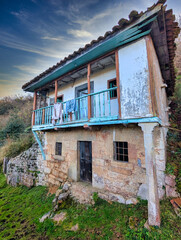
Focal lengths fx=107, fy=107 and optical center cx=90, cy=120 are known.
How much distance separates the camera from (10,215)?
4.83 metres

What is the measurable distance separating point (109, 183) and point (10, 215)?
4780mm

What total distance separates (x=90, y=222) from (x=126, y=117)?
3483mm

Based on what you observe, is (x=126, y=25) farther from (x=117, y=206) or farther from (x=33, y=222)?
(x=33, y=222)

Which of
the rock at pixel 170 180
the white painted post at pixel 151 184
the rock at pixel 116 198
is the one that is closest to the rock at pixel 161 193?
the rock at pixel 170 180

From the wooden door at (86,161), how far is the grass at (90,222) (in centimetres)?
111

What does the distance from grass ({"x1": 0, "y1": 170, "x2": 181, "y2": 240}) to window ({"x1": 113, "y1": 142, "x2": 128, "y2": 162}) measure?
1.42 metres

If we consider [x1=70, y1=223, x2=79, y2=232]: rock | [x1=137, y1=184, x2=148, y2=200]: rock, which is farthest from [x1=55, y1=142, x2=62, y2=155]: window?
[x1=137, y1=184, x2=148, y2=200]: rock

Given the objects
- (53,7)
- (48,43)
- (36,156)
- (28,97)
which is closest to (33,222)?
(36,156)

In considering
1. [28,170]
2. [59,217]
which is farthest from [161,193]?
[28,170]

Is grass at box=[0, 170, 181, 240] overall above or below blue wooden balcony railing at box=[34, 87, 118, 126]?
below

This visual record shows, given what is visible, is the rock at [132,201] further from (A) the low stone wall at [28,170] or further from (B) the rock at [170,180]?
(A) the low stone wall at [28,170]

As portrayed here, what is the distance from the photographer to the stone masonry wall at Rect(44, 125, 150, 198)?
3.62 m

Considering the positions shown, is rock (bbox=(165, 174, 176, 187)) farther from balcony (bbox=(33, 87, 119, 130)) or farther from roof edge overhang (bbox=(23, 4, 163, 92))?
roof edge overhang (bbox=(23, 4, 163, 92))

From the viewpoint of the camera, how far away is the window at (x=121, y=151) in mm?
3988
